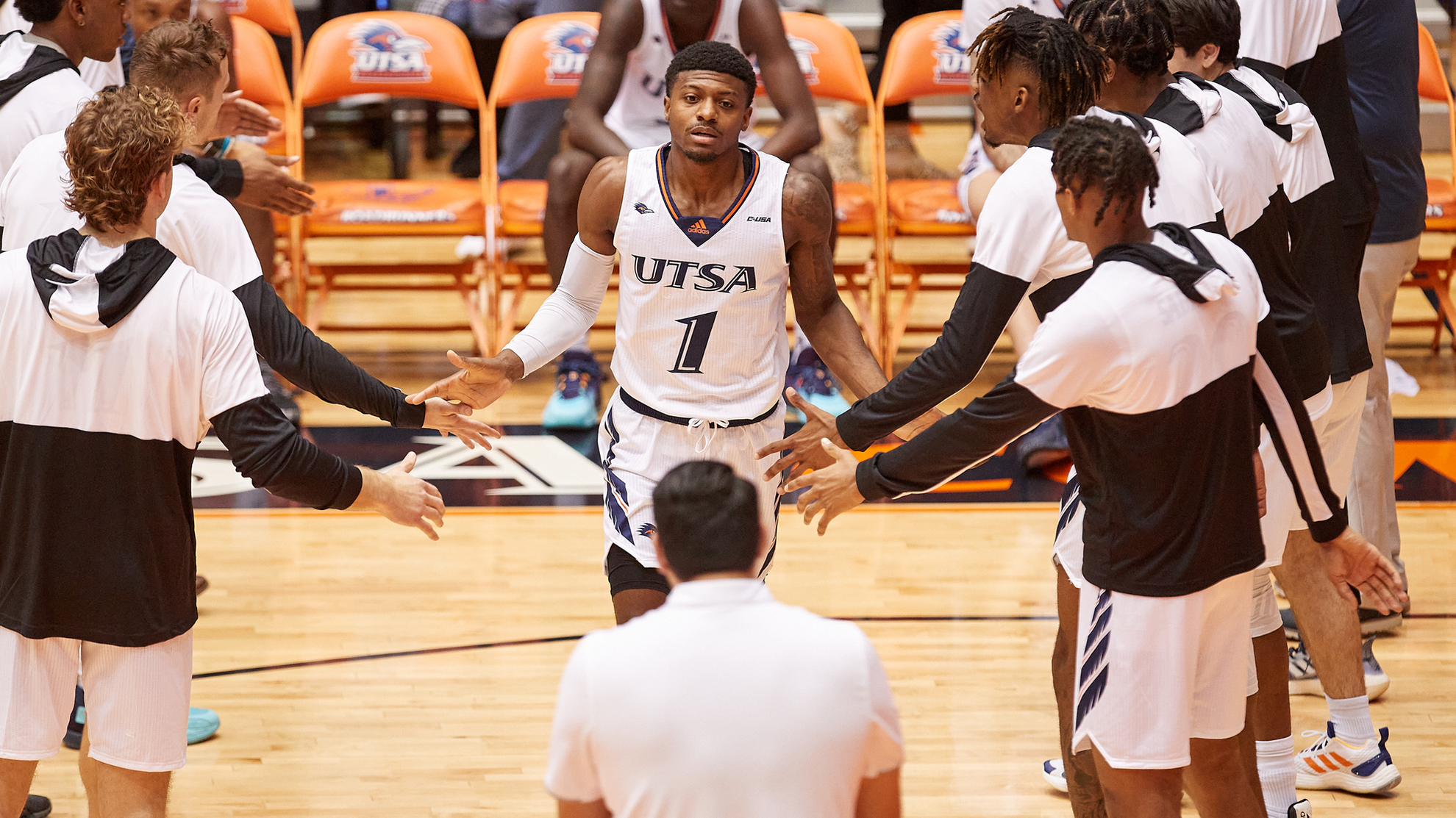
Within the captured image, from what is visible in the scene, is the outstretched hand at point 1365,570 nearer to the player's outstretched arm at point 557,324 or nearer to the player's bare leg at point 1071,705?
the player's bare leg at point 1071,705

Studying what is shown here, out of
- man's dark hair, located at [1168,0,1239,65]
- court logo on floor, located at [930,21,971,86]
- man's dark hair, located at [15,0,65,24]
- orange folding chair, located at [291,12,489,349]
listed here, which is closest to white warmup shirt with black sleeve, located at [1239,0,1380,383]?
man's dark hair, located at [1168,0,1239,65]

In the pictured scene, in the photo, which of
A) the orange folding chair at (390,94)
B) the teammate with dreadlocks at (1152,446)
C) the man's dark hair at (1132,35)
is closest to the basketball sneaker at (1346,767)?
the teammate with dreadlocks at (1152,446)

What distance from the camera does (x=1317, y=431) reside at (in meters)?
3.85

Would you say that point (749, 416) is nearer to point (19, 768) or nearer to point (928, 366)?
point (928, 366)

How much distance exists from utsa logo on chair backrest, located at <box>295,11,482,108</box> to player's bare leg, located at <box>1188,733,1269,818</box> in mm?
6126

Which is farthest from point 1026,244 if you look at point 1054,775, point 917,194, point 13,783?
point 917,194

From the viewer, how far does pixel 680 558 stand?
2.15m

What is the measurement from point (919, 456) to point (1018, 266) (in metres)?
0.47

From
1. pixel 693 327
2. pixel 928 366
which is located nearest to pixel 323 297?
pixel 693 327

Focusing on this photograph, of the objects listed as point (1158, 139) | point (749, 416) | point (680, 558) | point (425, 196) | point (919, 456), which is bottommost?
point (425, 196)

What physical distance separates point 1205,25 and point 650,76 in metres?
3.81

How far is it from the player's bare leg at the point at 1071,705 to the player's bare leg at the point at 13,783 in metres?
2.19

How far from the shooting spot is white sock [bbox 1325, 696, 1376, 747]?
159 inches

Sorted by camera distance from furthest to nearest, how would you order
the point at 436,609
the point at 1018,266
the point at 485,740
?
1. the point at 436,609
2. the point at 485,740
3. the point at 1018,266
